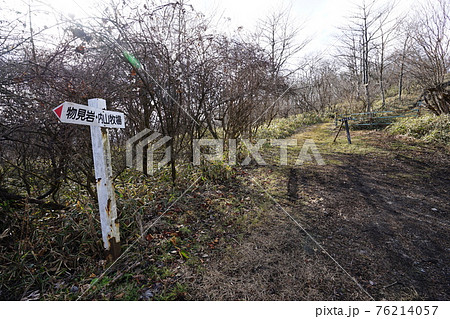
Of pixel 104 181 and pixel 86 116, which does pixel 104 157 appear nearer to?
pixel 104 181

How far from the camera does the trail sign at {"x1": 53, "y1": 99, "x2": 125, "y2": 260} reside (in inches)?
79.7

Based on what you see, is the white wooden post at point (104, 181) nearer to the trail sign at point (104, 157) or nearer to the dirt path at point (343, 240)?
the trail sign at point (104, 157)

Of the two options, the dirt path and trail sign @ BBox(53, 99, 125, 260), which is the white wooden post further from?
the dirt path

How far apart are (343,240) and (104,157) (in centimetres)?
294

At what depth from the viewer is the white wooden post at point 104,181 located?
213cm

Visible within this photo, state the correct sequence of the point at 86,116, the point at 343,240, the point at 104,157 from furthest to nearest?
the point at 343,240
the point at 104,157
the point at 86,116

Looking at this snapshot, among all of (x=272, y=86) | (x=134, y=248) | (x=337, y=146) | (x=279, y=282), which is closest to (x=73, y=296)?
(x=134, y=248)

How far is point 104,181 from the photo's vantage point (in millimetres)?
2182

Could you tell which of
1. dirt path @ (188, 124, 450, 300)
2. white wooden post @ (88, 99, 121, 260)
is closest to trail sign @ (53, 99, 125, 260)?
white wooden post @ (88, 99, 121, 260)

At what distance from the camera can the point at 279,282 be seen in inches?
86.1

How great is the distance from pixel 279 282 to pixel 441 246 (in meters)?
2.07

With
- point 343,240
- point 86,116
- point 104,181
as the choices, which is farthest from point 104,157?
point 343,240

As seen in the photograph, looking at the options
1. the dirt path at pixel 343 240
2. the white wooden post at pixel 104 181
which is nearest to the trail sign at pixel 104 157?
the white wooden post at pixel 104 181

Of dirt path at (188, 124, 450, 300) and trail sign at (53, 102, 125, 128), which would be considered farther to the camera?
dirt path at (188, 124, 450, 300)
